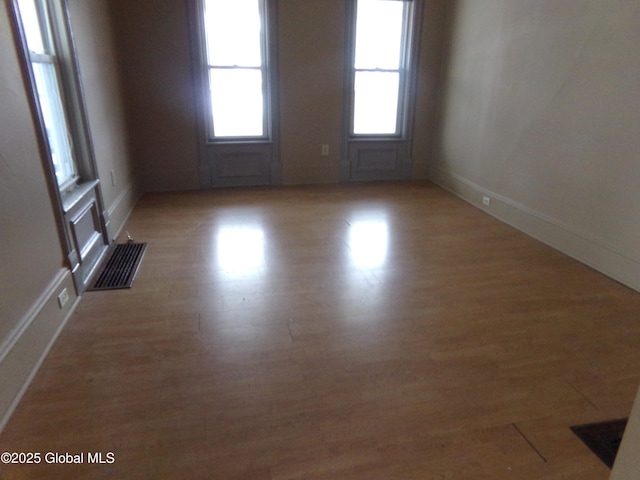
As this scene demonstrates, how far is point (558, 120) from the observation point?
3.30 m

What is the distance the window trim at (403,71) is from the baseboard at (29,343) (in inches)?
150

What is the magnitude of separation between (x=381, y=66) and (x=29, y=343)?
463cm

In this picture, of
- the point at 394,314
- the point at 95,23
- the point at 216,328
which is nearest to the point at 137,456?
the point at 216,328

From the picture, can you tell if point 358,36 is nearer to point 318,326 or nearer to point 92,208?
point 92,208

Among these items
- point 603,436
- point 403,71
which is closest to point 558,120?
point 403,71

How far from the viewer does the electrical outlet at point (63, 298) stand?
7.32 ft

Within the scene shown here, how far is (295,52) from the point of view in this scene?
15.7ft

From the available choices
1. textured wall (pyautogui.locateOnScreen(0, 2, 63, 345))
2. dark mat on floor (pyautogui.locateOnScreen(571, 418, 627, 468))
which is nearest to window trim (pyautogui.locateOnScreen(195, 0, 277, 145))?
textured wall (pyautogui.locateOnScreen(0, 2, 63, 345))

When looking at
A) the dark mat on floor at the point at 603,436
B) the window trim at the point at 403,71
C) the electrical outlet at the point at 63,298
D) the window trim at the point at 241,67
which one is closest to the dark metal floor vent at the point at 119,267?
the electrical outlet at the point at 63,298

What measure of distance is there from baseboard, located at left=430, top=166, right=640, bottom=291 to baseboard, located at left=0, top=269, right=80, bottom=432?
3.44m

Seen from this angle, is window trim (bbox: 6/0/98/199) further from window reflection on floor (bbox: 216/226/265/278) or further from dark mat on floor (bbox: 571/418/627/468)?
dark mat on floor (bbox: 571/418/627/468)

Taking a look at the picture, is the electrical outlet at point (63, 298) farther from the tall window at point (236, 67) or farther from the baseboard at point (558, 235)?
the baseboard at point (558, 235)

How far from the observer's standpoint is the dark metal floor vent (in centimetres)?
271

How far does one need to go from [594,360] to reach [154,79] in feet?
15.3
